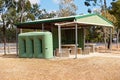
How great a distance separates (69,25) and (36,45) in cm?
307

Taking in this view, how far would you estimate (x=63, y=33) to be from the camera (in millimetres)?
22062

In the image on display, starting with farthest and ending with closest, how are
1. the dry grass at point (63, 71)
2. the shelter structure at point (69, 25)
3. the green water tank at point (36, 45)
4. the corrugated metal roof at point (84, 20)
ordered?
the shelter structure at point (69, 25)
the corrugated metal roof at point (84, 20)
the green water tank at point (36, 45)
the dry grass at point (63, 71)

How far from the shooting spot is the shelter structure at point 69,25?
55.9 feet

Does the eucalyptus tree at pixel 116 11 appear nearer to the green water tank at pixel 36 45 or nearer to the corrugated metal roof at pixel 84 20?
the corrugated metal roof at pixel 84 20

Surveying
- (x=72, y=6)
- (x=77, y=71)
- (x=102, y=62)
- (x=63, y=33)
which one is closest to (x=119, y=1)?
(x=72, y=6)

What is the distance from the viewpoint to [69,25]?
62.5 feet

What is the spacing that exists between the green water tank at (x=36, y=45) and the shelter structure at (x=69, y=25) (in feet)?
2.71

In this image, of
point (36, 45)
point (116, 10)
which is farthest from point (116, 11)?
point (36, 45)

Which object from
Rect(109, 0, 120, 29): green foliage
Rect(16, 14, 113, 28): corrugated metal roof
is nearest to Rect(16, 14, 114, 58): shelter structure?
Rect(16, 14, 113, 28): corrugated metal roof

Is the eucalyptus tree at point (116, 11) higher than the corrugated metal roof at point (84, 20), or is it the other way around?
the eucalyptus tree at point (116, 11)

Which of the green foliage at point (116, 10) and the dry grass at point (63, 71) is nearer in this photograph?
the dry grass at point (63, 71)

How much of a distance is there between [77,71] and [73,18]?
5.34m

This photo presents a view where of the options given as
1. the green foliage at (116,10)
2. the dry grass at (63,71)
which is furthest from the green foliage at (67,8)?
the dry grass at (63,71)

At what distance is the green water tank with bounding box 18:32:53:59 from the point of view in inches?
653
